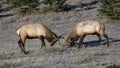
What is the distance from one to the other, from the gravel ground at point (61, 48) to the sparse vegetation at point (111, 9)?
800 mm

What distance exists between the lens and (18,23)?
40.2 metres

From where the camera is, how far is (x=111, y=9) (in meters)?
36.9

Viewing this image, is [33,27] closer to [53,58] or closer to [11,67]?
[53,58]

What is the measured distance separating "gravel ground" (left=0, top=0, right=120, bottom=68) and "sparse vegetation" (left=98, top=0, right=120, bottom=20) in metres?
0.80

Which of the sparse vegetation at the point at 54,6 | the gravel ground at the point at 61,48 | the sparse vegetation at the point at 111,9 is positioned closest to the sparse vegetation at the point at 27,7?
the gravel ground at the point at 61,48

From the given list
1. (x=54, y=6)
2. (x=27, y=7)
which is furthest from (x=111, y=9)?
(x=27, y=7)

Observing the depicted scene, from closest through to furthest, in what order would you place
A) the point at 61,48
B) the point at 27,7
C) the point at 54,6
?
the point at 61,48
the point at 54,6
the point at 27,7

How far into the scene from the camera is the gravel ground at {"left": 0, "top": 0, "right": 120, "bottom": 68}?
54.2ft

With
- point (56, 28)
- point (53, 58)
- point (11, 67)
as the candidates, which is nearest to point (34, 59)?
point (53, 58)

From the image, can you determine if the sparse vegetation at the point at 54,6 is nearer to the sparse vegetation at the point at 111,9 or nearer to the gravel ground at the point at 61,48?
the gravel ground at the point at 61,48

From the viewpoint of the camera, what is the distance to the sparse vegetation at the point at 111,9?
36556 millimetres

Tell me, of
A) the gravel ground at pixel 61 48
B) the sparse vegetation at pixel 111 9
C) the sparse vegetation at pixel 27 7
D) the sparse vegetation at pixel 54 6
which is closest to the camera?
the gravel ground at pixel 61 48

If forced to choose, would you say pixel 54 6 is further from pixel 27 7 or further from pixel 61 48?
pixel 61 48

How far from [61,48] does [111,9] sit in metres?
15.3
